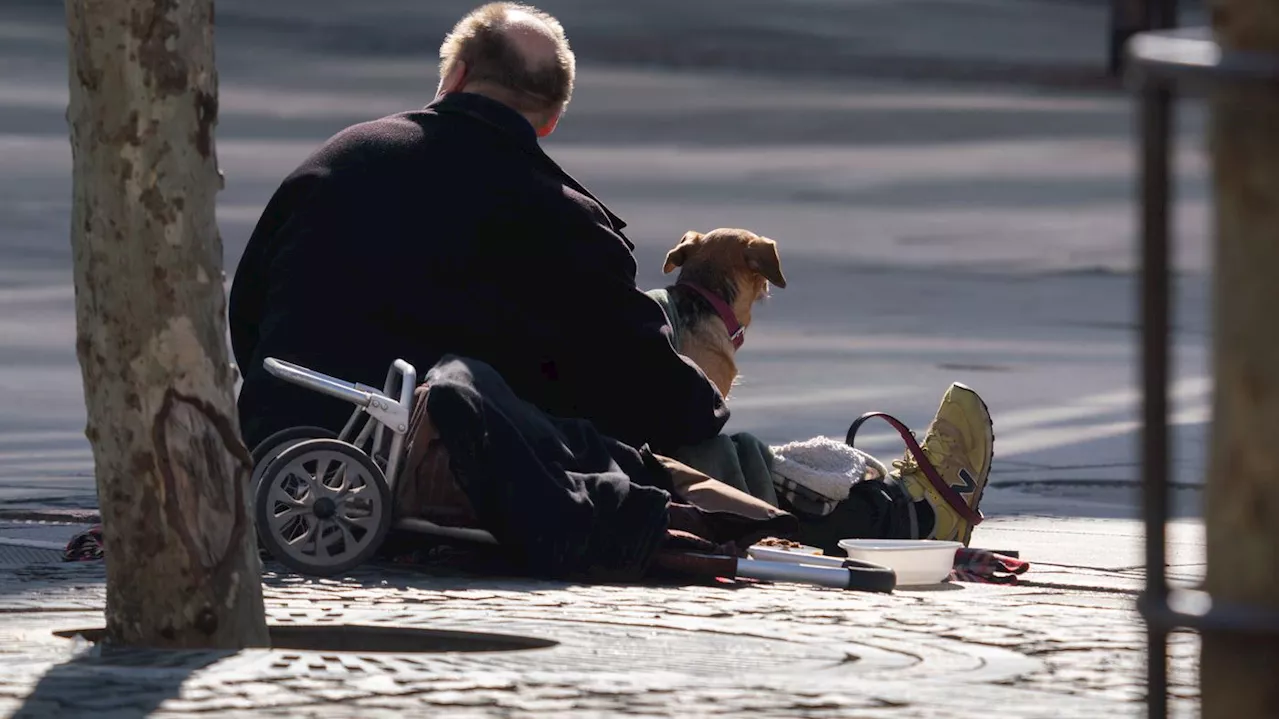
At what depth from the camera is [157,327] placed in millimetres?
5211

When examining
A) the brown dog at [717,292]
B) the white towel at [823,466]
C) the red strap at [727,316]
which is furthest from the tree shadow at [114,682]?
the red strap at [727,316]

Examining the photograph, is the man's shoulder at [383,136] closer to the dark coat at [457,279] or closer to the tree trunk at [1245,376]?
the dark coat at [457,279]

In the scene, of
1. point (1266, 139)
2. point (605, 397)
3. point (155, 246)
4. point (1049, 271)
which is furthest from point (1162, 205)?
point (1049, 271)

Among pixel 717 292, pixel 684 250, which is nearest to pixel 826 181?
pixel 684 250

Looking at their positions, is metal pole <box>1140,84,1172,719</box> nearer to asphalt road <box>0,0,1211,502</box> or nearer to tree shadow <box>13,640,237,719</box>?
tree shadow <box>13,640,237,719</box>

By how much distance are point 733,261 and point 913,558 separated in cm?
236

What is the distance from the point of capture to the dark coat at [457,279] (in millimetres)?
6969

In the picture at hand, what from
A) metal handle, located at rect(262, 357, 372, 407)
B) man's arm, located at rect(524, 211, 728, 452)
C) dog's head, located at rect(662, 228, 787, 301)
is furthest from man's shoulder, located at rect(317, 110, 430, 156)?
dog's head, located at rect(662, 228, 787, 301)

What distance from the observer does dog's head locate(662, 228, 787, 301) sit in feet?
29.9

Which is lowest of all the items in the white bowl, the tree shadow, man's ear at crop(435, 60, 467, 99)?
the tree shadow

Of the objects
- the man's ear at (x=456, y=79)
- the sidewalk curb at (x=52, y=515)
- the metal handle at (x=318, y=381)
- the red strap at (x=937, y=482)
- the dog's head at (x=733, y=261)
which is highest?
the man's ear at (x=456, y=79)

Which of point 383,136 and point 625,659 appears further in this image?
point 383,136

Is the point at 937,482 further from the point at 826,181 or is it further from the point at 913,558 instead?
the point at 826,181

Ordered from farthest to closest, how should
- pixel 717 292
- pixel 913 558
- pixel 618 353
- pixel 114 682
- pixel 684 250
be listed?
pixel 684 250
pixel 717 292
pixel 618 353
pixel 913 558
pixel 114 682
